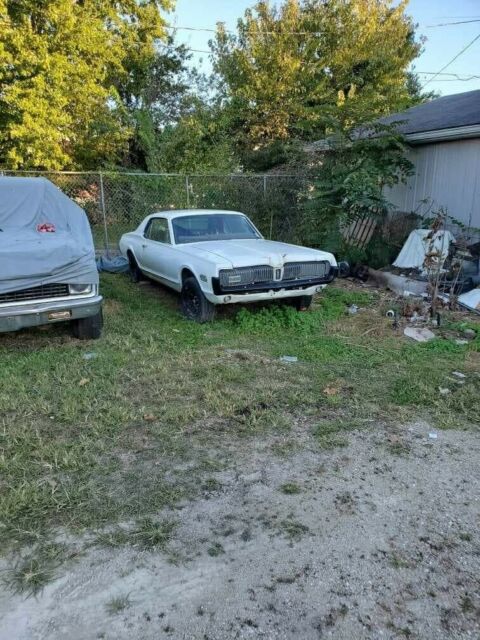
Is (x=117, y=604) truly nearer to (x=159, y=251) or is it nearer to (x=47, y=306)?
(x=47, y=306)

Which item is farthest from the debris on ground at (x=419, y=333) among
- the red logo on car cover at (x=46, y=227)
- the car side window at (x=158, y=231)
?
the red logo on car cover at (x=46, y=227)

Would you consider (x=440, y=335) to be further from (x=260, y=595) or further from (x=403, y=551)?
(x=260, y=595)

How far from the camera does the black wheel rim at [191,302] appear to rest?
641 centimetres

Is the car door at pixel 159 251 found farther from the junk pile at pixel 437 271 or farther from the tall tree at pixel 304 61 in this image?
the tall tree at pixel 304 61

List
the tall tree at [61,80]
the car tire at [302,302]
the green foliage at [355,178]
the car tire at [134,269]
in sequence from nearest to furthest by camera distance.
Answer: the car tire at [302,302] → the car tire at [134,269] → the green foliage at [355,178] → the tall tree at [61,80]

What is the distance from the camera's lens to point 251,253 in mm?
6121

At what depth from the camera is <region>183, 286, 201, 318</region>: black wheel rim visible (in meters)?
6.41

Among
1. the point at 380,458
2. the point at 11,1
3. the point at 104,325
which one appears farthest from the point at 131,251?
the point at 11,1

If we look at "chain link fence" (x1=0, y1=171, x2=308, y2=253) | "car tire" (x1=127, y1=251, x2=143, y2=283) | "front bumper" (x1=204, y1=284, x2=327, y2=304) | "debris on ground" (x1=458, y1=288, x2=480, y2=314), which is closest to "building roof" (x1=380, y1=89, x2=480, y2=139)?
"chain link fence" (x1=0, y1=171, x2=308, y2=253)

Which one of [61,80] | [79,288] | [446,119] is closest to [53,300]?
[79,288]

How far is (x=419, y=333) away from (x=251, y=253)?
2371 millimetres

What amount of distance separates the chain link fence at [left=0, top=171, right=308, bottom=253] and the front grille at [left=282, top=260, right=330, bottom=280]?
5.29 meters

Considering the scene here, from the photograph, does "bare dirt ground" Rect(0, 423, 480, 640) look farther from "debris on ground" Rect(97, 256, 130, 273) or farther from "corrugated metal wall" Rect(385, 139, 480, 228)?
"corrugated metal wall" Rect(385, 139, 480, 228)

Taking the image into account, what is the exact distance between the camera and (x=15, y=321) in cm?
484
